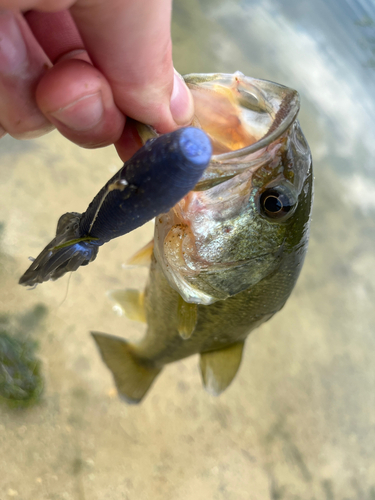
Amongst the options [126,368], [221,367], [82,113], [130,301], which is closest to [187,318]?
[221,367]

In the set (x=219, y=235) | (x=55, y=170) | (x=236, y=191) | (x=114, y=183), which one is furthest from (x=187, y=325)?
(x=55, y=170)

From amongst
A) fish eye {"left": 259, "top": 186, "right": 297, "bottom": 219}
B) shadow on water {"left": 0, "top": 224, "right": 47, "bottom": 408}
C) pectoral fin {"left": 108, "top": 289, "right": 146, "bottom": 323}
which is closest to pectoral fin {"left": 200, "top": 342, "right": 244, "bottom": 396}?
pectoral fin {"left": 108, "top": 289, "right": 146, "bottom": 323}

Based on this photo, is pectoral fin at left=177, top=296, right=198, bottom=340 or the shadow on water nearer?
pectoral fin at left=177, top=296, right=198, bottom=340

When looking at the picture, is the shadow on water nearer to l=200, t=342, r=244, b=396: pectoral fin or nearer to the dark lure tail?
l=200, t=342, r=244, b=396: pectoral fin

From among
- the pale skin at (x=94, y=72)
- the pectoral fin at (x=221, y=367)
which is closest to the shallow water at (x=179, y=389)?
the pectoral fin at (x=221, y=367)

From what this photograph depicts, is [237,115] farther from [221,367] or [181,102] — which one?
[221,367]

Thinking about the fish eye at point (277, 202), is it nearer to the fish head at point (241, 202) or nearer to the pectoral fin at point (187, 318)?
the fish head at point (241, 202)
